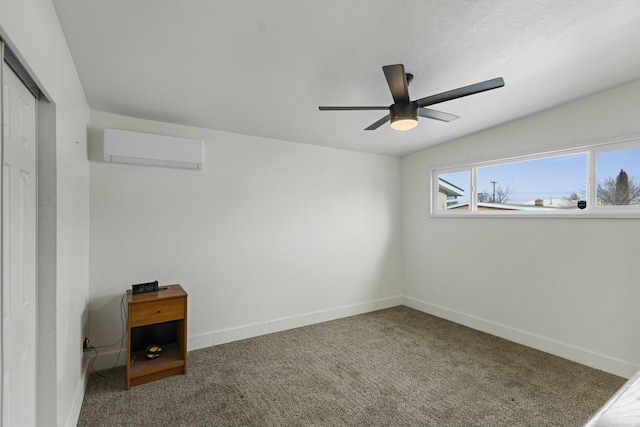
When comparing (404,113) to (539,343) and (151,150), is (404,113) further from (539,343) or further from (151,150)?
(539,343)

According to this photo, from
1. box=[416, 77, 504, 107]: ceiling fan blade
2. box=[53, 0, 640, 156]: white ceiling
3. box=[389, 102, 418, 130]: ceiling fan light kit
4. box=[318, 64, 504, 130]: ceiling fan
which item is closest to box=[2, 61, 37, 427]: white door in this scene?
box=[53, 0, 640, 156]: white ceiling

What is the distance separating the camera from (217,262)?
10.6 feet

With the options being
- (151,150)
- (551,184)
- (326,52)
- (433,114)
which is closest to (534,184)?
(551,184)

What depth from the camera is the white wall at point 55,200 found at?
1233mm

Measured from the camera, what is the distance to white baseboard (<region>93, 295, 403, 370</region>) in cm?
270

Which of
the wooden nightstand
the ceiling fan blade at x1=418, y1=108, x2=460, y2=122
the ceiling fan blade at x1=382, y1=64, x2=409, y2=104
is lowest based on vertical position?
the wooden nightstand

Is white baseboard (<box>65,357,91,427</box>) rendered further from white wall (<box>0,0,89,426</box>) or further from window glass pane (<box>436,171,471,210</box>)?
window glass pane (<box>436,171,471,210</box>)

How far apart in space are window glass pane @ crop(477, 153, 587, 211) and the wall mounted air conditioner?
10.8ft

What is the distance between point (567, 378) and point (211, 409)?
2.88 metres

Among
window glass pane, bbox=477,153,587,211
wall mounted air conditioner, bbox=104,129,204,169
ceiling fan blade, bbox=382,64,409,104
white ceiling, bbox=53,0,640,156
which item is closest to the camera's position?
white ceiling, bbox=53,0,640,156

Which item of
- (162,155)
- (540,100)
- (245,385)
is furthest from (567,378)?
(162,155)

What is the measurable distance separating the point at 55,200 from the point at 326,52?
1750 mm

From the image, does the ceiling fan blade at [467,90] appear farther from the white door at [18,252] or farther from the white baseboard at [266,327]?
the white baseboard at [266,327]

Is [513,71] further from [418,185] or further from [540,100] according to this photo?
[418,185]
